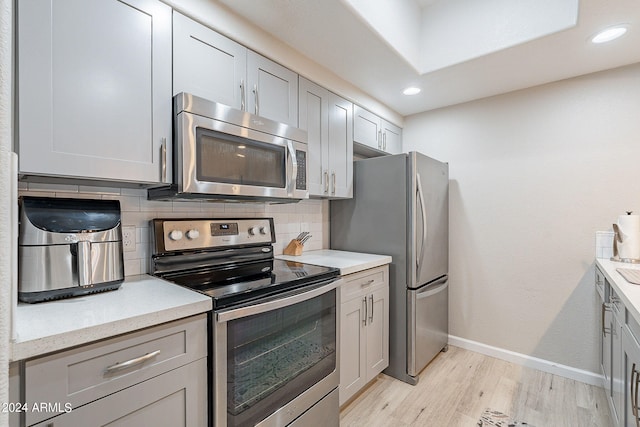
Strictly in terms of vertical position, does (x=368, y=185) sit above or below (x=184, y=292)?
above

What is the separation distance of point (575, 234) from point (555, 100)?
1.05m

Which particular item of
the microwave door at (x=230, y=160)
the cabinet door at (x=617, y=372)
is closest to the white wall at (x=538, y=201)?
the cabinet door at (x=617, y=372)

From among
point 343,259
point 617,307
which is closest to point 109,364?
point 343,259

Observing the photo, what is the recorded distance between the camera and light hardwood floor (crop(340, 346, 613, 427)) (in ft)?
6.19

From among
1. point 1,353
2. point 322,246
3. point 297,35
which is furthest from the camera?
point 322,246

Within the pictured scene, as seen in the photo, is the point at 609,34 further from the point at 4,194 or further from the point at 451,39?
the point at 4,194

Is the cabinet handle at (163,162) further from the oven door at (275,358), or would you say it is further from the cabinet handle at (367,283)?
the cabinet handle at (367,283)

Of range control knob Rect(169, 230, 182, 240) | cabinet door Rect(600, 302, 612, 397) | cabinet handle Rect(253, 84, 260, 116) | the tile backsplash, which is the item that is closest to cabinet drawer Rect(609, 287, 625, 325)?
cabinet door Rect(600, 302, 612, 397)

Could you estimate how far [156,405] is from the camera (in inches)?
40.6

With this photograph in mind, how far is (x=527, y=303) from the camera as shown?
8.33 feet

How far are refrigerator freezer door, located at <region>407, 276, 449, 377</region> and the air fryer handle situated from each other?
1.93 metres

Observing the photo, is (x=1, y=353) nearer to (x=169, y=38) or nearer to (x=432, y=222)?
(x=169, y=38)

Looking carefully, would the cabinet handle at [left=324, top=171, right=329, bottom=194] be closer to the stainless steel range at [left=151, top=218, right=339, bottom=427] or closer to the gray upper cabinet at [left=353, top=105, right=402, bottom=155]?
the gray upper cabinet at [left=353, top=105, right=402, bottom=155]

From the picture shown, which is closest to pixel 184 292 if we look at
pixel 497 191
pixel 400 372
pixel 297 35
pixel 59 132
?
pixel 59 132
